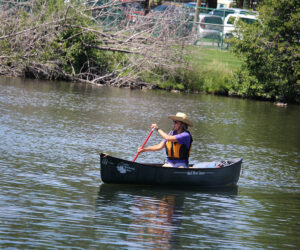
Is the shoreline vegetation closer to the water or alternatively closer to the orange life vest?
the water

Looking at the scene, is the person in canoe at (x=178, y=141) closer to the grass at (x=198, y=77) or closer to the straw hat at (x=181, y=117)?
the straw hat at (x=181, y=117)

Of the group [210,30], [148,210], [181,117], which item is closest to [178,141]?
[181,117]

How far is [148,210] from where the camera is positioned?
33.5 feet

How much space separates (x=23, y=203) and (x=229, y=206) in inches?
148

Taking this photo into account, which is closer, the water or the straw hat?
the water

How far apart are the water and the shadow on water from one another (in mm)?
18

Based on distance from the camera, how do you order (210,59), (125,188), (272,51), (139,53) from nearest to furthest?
(125,188)
(139,53)
(272,51)
(210,59)

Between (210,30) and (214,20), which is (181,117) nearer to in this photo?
(210,30)

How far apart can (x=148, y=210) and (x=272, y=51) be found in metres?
23.7

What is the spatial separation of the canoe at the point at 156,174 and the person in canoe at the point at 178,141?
1.34ft

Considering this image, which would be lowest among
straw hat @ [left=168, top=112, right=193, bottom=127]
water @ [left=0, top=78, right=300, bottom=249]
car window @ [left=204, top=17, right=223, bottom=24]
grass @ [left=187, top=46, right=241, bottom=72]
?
water @ [left=0, top=78, right=300, bottom=249]

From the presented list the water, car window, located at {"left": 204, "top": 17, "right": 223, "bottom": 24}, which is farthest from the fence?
the water

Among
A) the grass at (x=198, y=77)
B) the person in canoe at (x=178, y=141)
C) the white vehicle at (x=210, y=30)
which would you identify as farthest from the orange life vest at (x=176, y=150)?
the white vehicle at (x=210, y=30)

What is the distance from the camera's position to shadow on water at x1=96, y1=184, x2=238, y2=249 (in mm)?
8617
